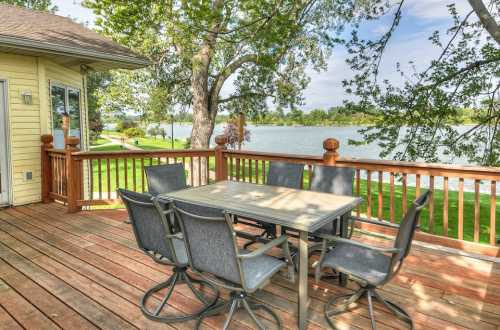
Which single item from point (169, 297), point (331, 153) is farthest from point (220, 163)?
point (169, 297)

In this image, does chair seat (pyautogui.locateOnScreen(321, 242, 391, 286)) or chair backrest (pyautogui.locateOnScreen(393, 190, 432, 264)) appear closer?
chair backrest (pyautogui.locateOnScreen(393, 190, 432, 264))

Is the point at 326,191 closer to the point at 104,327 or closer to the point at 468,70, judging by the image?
the point at 104,327

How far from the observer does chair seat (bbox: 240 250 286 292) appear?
2047 millimetres

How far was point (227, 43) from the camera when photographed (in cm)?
947

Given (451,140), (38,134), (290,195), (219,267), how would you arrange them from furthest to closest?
(451,140) < (38,134) < (290,195) < (219,267)

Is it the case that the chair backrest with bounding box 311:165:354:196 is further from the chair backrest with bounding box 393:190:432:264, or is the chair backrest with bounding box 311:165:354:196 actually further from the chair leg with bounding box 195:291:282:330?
the chair leg with bounding box 195:291:282:330

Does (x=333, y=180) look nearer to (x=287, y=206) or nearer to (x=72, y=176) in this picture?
(x=287, y=206)

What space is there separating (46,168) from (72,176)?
3.70 feet

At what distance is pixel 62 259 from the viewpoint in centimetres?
350

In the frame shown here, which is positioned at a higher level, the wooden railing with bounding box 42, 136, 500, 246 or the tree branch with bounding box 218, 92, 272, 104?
the tree branch with bounding box 218, 92, 272, 104

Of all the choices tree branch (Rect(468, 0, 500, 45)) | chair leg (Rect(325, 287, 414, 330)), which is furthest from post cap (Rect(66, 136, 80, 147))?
tree branch (Rect(468, 0, 500, 45))

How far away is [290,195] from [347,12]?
18.5ft

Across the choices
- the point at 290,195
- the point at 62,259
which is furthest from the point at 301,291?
the point at 62,259

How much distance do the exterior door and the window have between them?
830 millimetres
